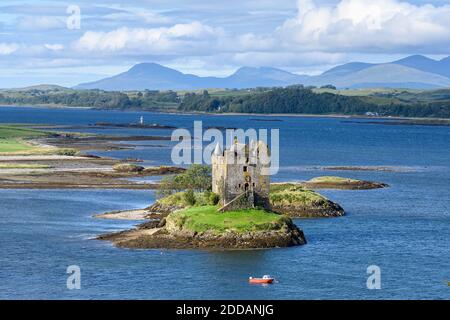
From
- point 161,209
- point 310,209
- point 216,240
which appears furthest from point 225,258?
point 310,209

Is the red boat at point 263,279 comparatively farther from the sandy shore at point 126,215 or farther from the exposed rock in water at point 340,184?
the exposed rock in water at point 340,184

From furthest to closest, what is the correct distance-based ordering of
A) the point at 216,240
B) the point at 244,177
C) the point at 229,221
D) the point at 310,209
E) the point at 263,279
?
the point at 310,209
the point at 244,177
the point at 229,221
the point at 216,240
the point at 263,279

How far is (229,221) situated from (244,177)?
4313 mm

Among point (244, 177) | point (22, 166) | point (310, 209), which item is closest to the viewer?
point (244, 177)

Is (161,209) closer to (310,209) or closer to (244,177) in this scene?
(310,209)

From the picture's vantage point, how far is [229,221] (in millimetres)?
76188

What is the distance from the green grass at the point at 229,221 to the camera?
75562 millimetres

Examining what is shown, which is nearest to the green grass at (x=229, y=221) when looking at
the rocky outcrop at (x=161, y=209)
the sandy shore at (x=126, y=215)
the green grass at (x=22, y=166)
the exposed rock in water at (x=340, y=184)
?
the sandy shore at (x=126, y=215)

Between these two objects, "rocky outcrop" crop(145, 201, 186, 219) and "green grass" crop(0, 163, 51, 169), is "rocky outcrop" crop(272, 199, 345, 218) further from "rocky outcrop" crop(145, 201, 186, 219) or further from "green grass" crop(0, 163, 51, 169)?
"green grass" crop(0, 163, 51, 169)

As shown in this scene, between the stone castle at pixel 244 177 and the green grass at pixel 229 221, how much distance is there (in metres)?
0.96

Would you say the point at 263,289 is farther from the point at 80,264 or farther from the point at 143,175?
the point at 143,175

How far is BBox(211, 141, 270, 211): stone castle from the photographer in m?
78.1
